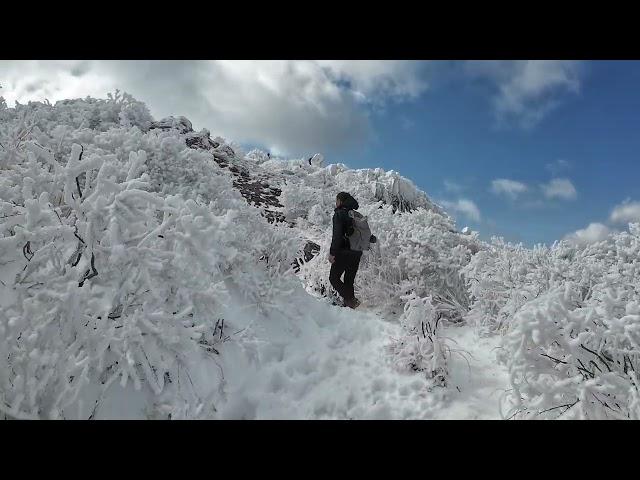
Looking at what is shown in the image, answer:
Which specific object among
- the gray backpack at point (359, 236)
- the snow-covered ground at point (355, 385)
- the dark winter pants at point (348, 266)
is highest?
the gray backpack at point (359, 236)

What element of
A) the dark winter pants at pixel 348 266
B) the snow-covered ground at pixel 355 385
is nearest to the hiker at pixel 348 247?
the dark winter pants at pixel 348 266

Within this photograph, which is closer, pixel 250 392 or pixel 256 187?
pixel 250 392

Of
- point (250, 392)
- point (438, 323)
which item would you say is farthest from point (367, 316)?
point (250, 392)

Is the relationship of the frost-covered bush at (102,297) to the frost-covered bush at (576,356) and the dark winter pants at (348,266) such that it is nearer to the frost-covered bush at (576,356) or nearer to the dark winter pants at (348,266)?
the frost-covered bush at (576,356)

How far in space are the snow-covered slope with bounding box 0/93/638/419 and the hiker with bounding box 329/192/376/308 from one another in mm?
428

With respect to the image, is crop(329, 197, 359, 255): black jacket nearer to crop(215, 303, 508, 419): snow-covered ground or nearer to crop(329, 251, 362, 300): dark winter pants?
crop(329, 251, 362, 300): dark winter pants

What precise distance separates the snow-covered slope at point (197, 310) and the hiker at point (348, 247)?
0.43 m

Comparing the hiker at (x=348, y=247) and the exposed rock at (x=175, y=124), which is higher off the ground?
the exposed rock at (x=175, y=124)

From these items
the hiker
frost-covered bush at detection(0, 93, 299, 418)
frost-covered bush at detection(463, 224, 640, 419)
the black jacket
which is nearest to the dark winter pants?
the hiker

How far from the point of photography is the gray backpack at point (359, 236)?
700 cm

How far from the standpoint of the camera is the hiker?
6.97m
